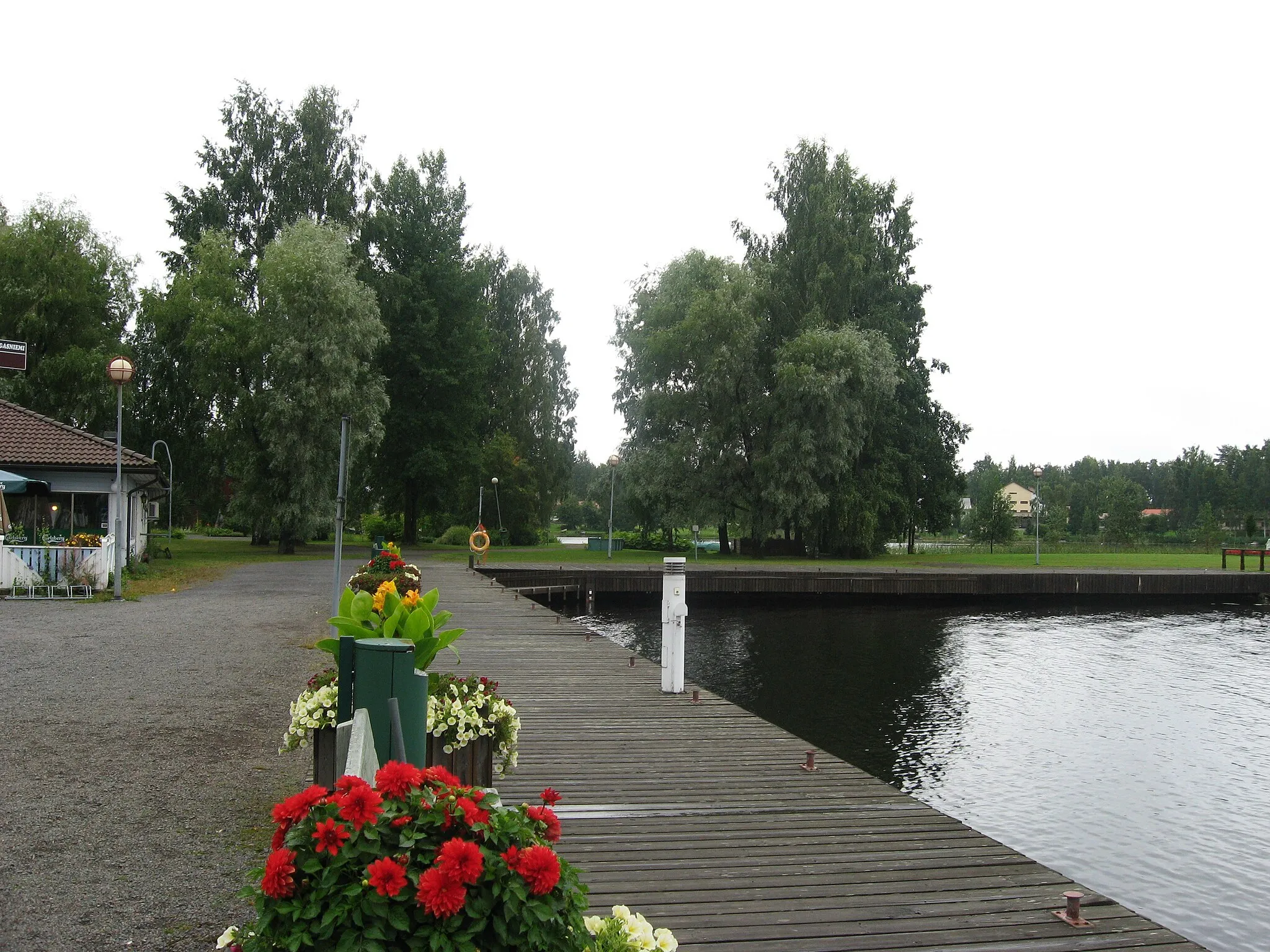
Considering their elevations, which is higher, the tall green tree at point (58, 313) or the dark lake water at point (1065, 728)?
the tall green tree at point (58, 313)

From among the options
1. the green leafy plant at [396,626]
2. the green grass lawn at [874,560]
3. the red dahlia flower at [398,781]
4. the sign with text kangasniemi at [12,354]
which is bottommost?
the green grass lawn at [874,560]

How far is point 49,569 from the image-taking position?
18.7 m

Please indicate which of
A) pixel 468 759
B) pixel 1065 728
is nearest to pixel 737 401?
pixel 1065 728

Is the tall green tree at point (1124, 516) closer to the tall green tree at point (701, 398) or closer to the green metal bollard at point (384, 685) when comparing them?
the tall green tree at point (701, 398)

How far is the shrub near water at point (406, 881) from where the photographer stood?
81.2 inches

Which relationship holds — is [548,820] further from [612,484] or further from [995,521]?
[995,521]

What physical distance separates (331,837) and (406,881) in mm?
197

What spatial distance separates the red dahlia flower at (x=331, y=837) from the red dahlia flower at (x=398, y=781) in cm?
15

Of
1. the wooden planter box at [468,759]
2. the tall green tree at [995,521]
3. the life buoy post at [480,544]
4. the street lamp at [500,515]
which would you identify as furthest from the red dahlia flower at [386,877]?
the tall green tree at [995,521]

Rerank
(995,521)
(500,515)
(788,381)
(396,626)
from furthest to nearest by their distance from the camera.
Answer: (995,521)
(500,515)
(788,381)
(396,626)

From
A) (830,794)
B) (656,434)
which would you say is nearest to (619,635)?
(830,794)

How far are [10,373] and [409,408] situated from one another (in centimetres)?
1467

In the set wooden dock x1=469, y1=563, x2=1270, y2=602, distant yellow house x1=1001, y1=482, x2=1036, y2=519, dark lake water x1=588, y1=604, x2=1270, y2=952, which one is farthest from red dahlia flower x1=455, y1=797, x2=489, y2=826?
distant yellow house x1=1001, y1=482, x2=1036, y2=519

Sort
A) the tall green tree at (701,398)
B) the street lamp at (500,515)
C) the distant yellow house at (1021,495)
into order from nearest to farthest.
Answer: the tall green tree at (701,398) < the street lamp at (500,515) < the distant yellow house at (1021,495)
